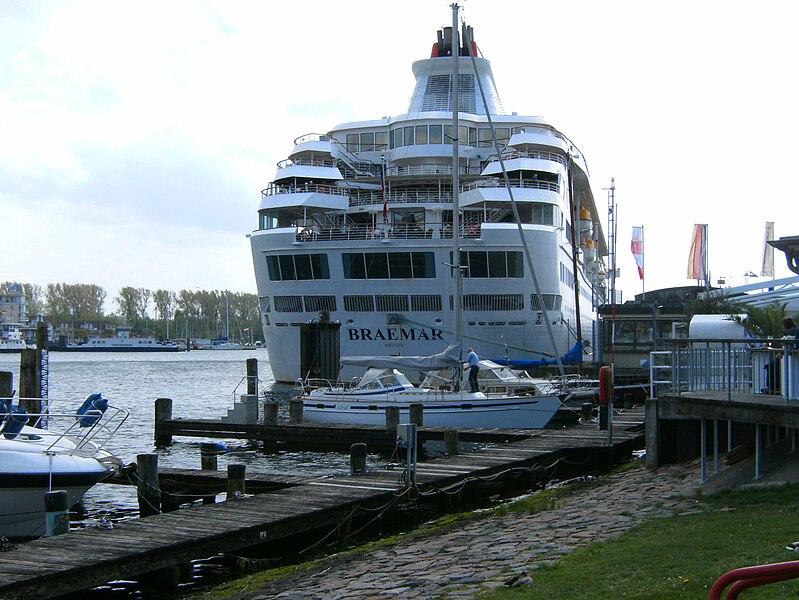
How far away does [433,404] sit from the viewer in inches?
1136

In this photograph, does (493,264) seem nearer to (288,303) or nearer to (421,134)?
(288,303)

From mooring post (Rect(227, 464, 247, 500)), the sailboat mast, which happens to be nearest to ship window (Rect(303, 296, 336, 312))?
the sailboat mast

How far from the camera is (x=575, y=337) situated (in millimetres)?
52562

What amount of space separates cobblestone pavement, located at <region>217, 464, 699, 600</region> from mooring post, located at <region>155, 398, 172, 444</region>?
17386 millimetres

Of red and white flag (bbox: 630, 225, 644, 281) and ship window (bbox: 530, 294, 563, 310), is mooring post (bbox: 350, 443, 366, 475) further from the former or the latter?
red and white flag (bbox: 630, 225, 644, 281)

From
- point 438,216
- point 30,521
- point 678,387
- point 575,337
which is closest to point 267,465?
point 30,521

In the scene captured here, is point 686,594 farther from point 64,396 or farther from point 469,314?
point 64,396

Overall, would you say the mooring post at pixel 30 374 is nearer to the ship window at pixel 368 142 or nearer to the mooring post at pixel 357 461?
the mooring post at pixel 357 461

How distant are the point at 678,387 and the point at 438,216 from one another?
32359mm

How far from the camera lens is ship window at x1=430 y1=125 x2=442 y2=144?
51.8m

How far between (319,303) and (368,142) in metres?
13.5

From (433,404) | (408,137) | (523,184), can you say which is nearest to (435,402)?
(433,404)

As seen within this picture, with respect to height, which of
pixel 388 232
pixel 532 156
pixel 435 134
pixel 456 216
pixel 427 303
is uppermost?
pixel 435 134

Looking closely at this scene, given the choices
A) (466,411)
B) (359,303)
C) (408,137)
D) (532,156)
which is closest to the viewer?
(466,411)
